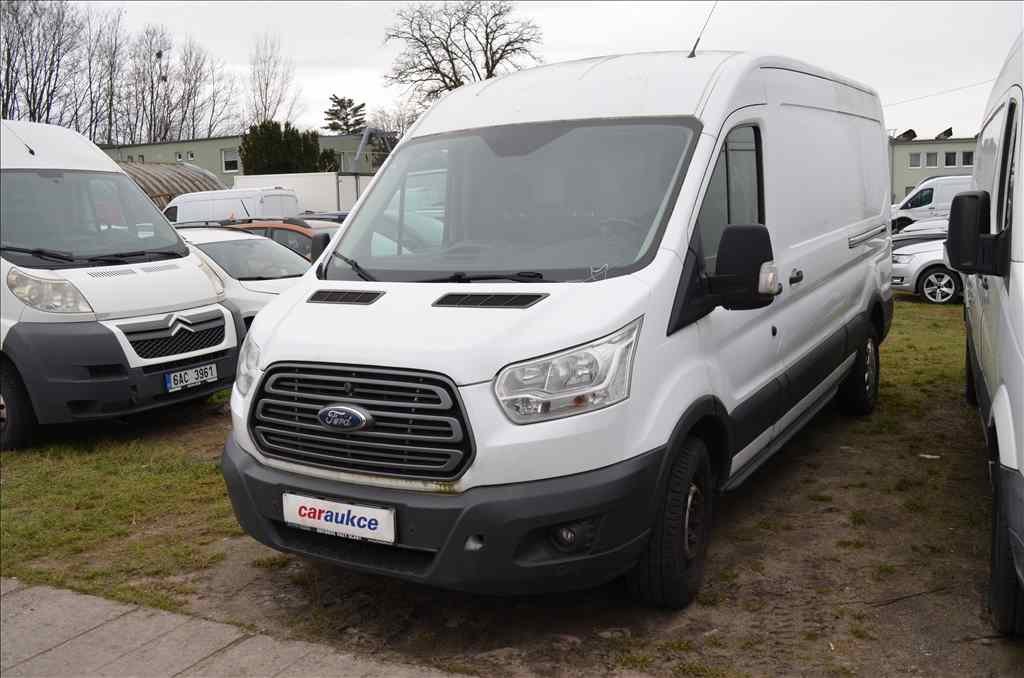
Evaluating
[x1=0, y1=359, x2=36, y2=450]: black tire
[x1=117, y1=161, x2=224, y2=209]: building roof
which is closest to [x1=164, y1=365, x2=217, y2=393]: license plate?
[x1=0, y1=359, x2=36, y2=450]: black tire

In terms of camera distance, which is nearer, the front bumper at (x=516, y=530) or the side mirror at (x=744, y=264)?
the front bumper at (x=516, y=530)

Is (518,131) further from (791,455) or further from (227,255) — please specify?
(227,255)

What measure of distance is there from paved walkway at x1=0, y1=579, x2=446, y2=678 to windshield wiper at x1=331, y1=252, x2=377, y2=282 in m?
1.64

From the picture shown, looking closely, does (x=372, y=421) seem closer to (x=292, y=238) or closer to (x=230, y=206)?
(x=292, y=238)

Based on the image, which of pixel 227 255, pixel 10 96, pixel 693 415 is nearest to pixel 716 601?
pixel 693 415

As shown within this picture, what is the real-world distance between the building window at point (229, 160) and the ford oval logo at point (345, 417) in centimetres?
5674

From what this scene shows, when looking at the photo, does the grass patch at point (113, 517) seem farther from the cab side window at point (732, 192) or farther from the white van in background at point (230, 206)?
the white van in background at point (230, 206)

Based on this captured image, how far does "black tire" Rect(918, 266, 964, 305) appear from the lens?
1558 cm

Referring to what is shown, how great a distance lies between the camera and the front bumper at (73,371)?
7477 millimetres

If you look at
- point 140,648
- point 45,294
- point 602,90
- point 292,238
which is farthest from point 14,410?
point 292,238

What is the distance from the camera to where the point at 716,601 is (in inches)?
178

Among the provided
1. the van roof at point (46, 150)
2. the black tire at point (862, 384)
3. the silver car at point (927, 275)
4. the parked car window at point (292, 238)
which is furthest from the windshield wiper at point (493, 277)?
the silver car at point (927, 275)

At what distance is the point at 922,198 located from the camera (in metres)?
25.1

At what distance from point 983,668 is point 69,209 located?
7.32 m
